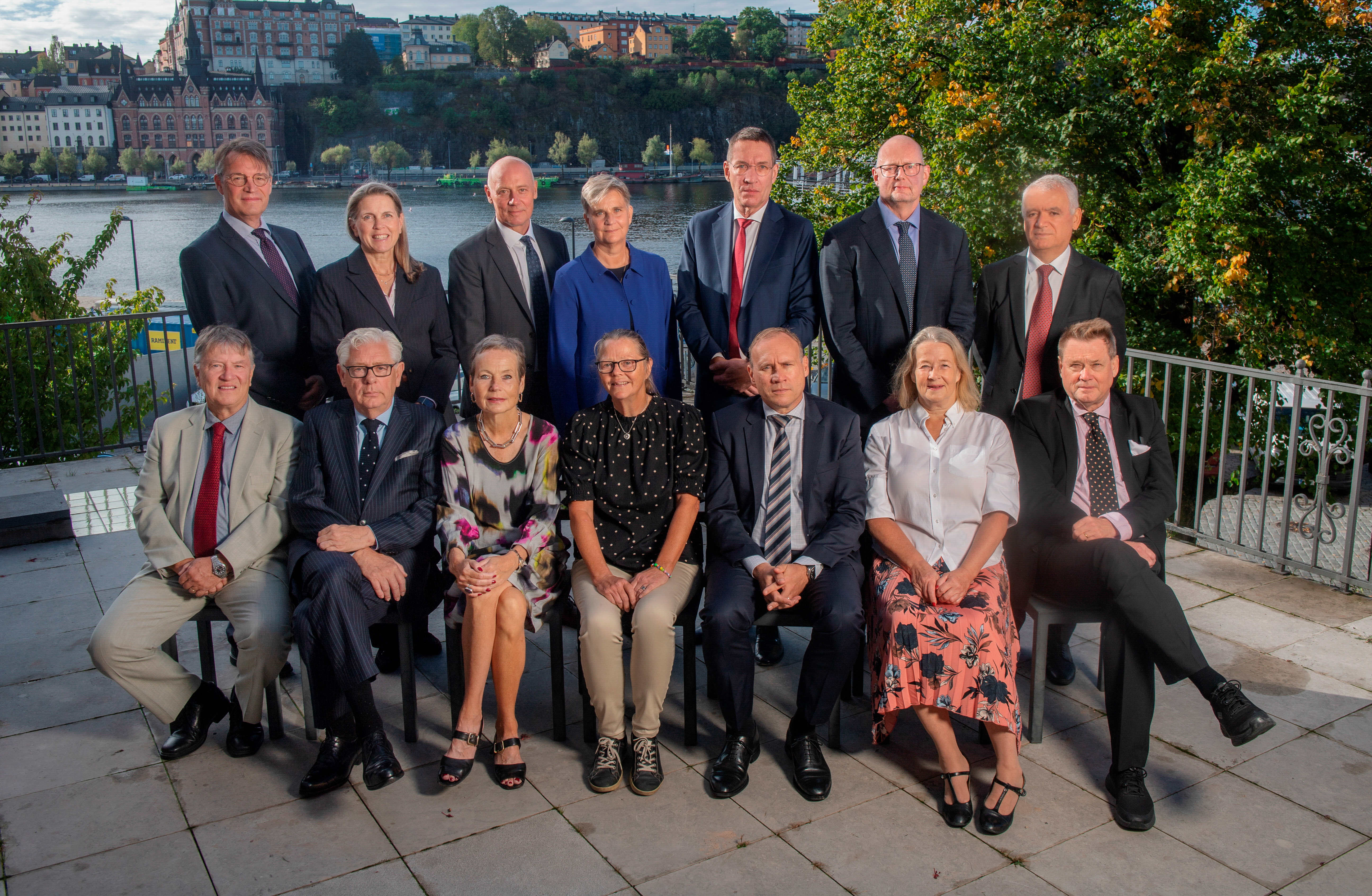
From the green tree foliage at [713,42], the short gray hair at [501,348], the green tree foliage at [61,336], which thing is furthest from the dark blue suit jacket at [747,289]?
the green tree foliage at [713,42]

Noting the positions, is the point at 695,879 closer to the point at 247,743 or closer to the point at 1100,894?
the point at 1100,894

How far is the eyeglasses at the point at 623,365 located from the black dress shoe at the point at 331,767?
4.21 ft

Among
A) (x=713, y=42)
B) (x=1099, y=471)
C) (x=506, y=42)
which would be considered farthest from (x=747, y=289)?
(x=506, y=42)

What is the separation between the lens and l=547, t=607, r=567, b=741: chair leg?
115 inches

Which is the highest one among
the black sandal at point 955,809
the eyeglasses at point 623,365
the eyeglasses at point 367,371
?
the eyeglasses at point 623,365

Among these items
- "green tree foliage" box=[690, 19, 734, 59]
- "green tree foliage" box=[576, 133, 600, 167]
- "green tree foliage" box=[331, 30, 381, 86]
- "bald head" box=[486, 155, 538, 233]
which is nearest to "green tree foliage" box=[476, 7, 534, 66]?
"green tree foliage" box=[331, 30, 381, 86]

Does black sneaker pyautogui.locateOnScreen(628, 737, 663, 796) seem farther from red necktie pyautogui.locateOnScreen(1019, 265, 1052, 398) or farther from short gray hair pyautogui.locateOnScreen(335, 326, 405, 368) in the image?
red necktie pyautogui.locateOnScreen(1019, 265, 1052, 398)

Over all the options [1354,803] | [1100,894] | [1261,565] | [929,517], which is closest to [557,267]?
[929,517]

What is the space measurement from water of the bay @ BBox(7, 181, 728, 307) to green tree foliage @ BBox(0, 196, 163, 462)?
839 inches

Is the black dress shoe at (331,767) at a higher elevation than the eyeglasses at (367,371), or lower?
lower

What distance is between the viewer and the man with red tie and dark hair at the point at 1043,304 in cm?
340

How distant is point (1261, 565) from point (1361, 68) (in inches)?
316

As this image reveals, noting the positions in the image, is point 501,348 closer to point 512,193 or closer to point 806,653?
point 512,193

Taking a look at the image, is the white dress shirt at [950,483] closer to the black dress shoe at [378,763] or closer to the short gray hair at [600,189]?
the short gray hair at [600,189]
